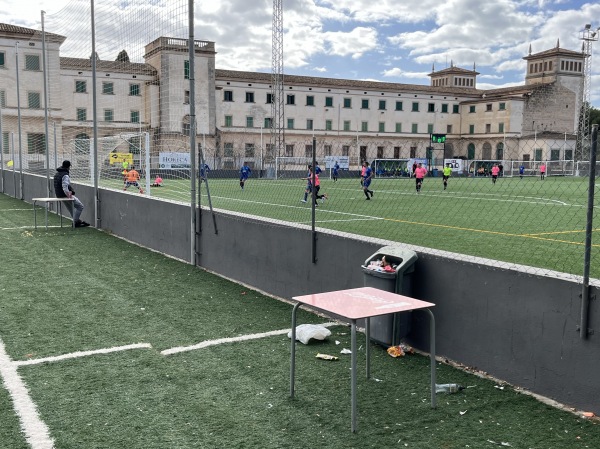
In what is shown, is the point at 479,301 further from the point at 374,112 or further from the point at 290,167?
the point at 374,112

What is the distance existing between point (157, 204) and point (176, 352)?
6848 millimetres

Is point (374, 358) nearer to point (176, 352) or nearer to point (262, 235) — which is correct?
point (176, 352)

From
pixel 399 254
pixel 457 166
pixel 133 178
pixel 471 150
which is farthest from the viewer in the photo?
pixel 471 150

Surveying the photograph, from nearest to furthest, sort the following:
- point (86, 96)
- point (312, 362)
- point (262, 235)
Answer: point (312, 362)
point (262, 235)
point (86, 96)

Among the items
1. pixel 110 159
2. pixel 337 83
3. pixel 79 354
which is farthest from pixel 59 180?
pixel 337 83

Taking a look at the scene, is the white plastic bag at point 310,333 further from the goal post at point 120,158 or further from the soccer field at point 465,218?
the goal post at point 120,158

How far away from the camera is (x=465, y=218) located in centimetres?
1972

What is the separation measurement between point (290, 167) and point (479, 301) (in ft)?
Result: 157

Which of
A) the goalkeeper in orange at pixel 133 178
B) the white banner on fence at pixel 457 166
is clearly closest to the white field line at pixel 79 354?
the goalkeeper in orange at pixel 133 178

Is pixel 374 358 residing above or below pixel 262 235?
below

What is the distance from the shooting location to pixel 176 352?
20.3ft

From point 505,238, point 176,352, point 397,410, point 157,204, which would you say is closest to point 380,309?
point 397,410

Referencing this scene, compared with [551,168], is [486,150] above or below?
above

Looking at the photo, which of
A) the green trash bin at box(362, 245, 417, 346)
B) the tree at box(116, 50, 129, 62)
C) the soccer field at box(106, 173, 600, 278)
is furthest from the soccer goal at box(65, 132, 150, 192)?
the green trash bin at box(362, 245, 417, 346)
